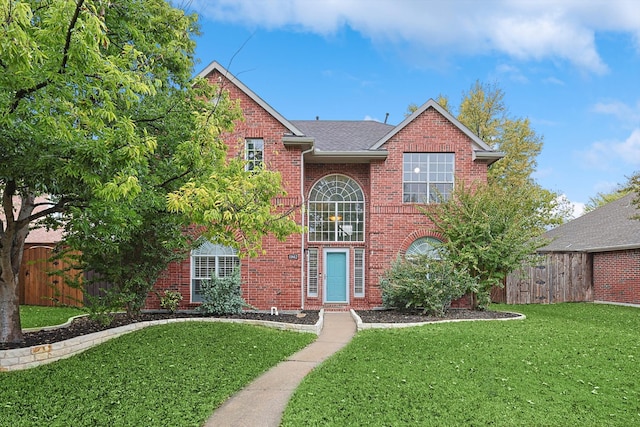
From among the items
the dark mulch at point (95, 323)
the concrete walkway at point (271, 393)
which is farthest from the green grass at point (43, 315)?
the concrete walkway at point (271, 393)

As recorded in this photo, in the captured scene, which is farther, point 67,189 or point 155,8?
point 155,8

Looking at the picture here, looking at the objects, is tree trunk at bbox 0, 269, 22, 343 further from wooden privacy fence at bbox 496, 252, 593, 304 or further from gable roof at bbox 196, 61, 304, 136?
wooden privacy fence at bbox 496, 252, 593, 304

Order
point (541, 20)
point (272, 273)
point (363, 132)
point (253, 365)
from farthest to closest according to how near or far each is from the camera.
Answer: point (363, 132) < point (272, 273) < point (541, 20) < point (253, 365)

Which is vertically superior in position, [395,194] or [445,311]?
[395,194]

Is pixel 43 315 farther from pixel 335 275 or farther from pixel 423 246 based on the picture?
pixel 423 246

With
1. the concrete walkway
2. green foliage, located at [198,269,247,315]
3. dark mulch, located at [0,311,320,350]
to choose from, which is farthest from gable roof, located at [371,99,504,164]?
the concrete walkway

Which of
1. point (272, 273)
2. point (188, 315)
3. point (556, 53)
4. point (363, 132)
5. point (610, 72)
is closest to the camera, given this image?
point (188, 315)

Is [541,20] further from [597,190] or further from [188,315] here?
[597,190]

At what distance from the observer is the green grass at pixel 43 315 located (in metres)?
10.9

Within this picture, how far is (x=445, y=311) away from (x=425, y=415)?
874cm

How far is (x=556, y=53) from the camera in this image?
14.5 m

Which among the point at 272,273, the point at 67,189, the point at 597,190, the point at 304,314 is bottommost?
the point at 304,314

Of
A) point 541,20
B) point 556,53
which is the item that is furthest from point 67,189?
point 556,53

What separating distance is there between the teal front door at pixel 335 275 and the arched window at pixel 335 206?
1.82ft
